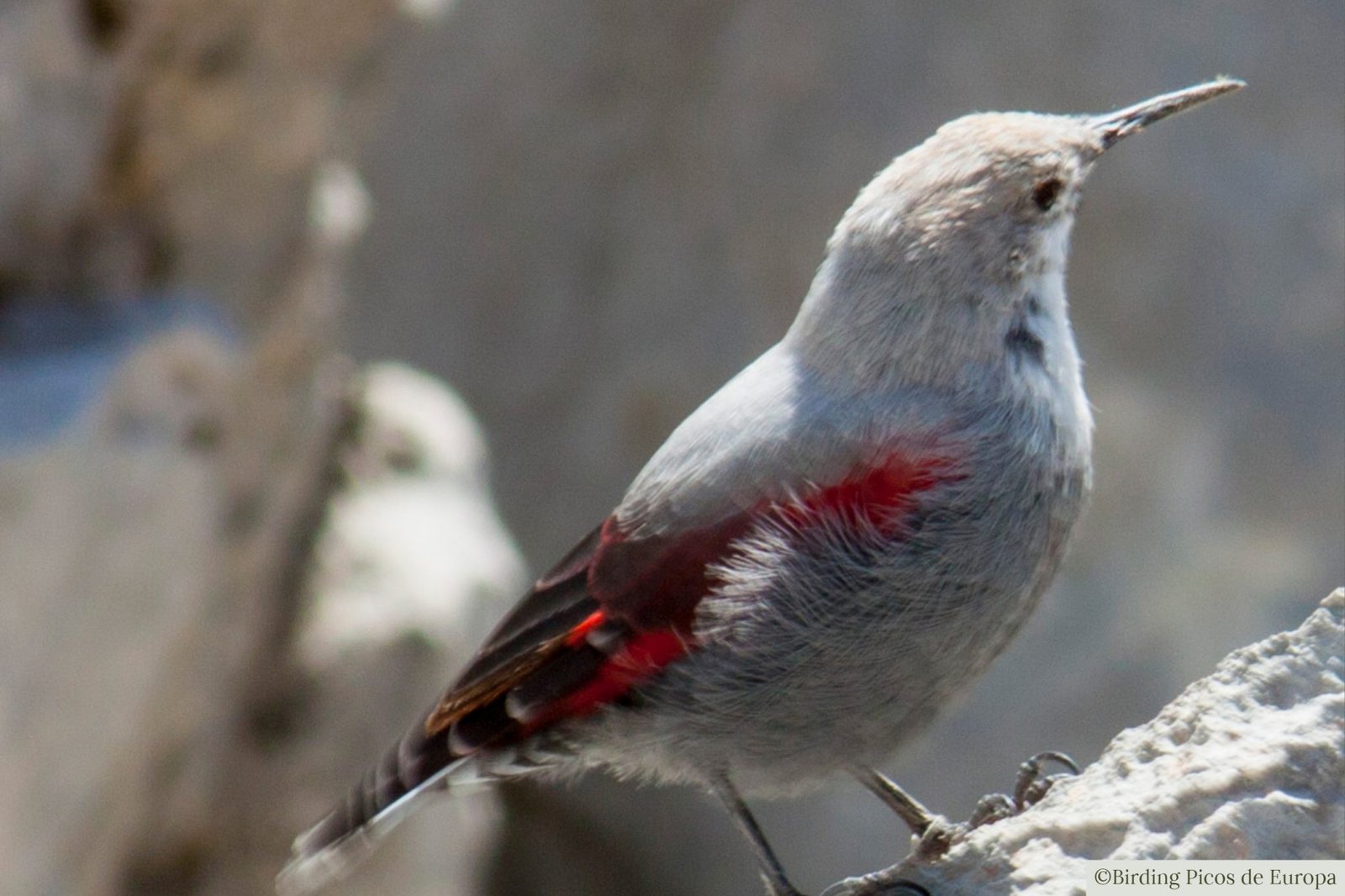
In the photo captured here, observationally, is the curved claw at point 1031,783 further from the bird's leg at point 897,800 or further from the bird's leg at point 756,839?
the bird's leg at point 756,839

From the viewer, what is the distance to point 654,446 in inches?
250

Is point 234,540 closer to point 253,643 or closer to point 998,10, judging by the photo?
point 253,643

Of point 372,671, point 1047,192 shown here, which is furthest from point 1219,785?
point 372,671

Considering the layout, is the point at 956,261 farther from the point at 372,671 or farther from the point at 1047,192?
the point at 372,671

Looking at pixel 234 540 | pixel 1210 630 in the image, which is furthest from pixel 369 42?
pixel 1210 630

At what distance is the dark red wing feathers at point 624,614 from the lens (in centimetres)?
227

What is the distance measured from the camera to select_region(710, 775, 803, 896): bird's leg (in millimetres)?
2344

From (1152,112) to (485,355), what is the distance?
4.51 m

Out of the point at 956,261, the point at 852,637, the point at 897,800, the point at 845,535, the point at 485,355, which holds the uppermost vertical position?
the point at 485,355

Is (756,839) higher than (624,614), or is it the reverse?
(624,614)

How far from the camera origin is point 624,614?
2357 mm

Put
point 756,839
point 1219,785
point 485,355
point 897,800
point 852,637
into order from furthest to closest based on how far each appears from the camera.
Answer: point 485,355, point 897,800, point 756,839, point 852,637, point 1219,785

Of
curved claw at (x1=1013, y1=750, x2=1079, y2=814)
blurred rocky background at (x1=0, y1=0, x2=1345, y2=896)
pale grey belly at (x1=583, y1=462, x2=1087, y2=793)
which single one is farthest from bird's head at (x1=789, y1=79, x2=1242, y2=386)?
blurred rocky background at (x1=0, y1=0, x2=1345, y2=896)

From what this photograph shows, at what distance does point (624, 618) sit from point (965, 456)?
1.75ft
